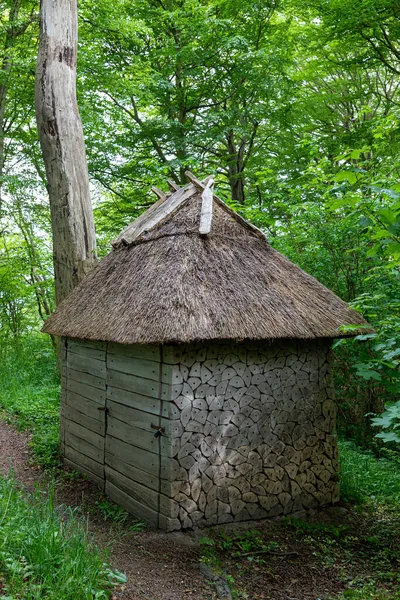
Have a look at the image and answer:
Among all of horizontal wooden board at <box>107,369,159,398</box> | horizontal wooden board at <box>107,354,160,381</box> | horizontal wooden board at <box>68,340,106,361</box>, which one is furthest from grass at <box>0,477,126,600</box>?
horizontal wooden board at <box>68,340,106,361</box>

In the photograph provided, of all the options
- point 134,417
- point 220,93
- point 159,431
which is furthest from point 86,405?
point 220,93

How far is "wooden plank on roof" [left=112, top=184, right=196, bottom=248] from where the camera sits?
603 cm

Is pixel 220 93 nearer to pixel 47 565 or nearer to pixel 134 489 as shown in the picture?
pixel 134 489

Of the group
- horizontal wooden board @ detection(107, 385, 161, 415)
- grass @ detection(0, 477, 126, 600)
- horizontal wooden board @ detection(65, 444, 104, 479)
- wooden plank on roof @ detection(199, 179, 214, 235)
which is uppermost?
wooden plank on roof @ detection(199, 179, 214, 235)

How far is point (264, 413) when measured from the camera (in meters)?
5.32

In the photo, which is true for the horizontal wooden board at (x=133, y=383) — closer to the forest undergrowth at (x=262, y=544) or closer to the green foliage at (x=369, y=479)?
the forest undergrowth at (x=262, y=544)

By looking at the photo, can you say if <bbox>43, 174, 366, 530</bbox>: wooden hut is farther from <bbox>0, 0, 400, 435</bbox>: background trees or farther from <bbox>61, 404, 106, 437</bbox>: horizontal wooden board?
<bbox>0, 0, 400, 435</bbox>: background trees

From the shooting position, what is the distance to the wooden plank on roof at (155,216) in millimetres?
6027

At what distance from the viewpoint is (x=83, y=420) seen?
21.4ft

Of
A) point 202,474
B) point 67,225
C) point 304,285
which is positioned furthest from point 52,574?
point 67,225

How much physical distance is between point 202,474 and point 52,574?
6.58ft

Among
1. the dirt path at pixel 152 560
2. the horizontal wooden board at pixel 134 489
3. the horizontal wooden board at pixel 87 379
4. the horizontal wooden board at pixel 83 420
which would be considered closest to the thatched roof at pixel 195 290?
the horizontal wooden board at pixel 87 379

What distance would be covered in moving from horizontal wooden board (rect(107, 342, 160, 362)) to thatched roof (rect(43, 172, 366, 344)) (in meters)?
0.35

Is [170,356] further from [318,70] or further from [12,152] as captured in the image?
[12,152]
